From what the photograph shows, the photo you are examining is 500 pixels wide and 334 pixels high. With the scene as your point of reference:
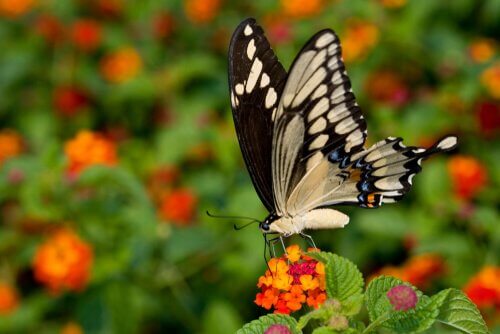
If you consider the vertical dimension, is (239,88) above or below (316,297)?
above

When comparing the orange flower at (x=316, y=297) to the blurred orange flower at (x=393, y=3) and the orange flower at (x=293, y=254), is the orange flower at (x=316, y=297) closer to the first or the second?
the orange flower at (x=293, y=254)

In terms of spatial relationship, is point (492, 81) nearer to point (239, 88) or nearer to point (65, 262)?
point (239, 88)

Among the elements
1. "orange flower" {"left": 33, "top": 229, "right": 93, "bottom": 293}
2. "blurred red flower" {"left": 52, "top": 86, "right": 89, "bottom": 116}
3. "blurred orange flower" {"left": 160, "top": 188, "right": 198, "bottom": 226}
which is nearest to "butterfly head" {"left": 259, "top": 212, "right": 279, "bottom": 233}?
"orange flower" {"left": 33, "top": 229, "right": 93, "bottom": 293}

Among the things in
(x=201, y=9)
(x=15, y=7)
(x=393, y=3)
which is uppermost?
(x=15, y=7)

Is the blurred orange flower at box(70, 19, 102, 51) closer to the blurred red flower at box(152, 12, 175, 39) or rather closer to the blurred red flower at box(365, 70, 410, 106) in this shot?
the blurred red flower at box(152, 12, 175, 39)

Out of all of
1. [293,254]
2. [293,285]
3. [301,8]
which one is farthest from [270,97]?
[301,8]

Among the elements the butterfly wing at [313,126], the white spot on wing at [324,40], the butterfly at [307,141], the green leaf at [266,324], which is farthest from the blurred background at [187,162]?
the green leaf at [266,324]
